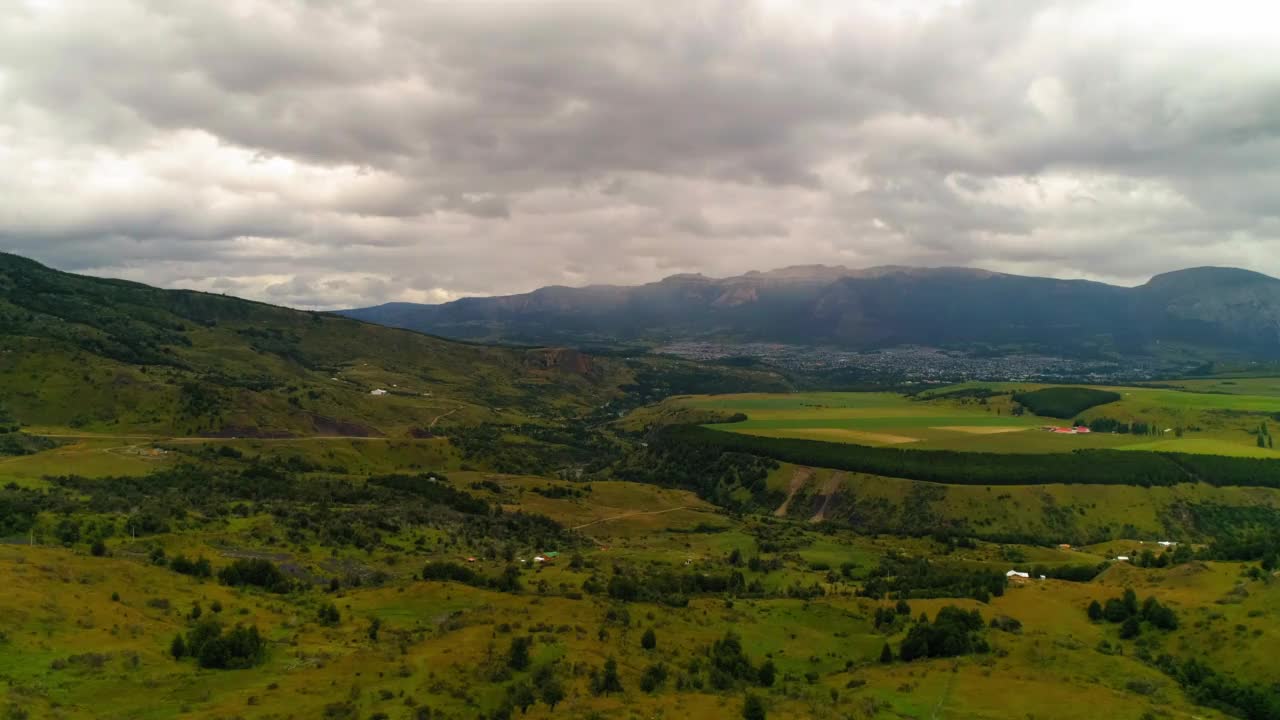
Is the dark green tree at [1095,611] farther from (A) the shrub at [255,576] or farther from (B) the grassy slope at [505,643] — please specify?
(A) the shrub at [255,576]

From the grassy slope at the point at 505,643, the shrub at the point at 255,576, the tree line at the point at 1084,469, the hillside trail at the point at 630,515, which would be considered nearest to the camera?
the grassy slope at the point at 505,643

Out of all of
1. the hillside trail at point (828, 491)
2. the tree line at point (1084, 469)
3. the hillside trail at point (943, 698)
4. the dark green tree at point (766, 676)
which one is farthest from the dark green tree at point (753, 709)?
the tree line at point (1084, 469)

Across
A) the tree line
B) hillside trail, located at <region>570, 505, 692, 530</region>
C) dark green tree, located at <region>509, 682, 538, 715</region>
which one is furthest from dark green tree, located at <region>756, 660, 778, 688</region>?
the tree line

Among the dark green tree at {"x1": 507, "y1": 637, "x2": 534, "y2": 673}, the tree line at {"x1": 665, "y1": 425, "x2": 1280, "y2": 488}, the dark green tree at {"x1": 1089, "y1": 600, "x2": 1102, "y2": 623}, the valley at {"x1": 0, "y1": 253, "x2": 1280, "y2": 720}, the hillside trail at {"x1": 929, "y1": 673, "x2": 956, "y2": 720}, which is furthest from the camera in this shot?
the tree line at {"x1": 665, "y1": 425, "x2": 1280, "y2": 488}

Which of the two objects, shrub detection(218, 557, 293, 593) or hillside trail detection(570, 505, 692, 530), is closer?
shrub detection(218, 557, 293, 593)

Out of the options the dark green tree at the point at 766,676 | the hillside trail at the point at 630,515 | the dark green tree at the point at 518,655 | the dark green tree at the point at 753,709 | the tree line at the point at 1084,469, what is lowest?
the hillside trail at the point at 630,515

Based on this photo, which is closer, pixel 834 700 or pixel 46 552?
pixel 834 700

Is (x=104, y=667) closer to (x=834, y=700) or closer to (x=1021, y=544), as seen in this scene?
(x=834, y=700)

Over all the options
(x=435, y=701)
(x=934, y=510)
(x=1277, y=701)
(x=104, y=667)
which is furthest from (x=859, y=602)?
(x=934, y=510)

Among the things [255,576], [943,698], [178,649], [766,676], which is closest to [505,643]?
[766,676]

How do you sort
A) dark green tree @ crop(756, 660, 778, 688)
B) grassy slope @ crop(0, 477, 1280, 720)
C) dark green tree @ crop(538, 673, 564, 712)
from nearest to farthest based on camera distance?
grassy slope @ crop(0, 477, 1280, 720) < dark green tree @ crop(538, 673, 564, 712) < dark green tree @ crop(756, 660, 778, 688)

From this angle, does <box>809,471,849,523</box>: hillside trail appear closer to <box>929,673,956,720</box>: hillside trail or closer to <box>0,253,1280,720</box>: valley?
<box>0,253,1280,720</box>: valley
